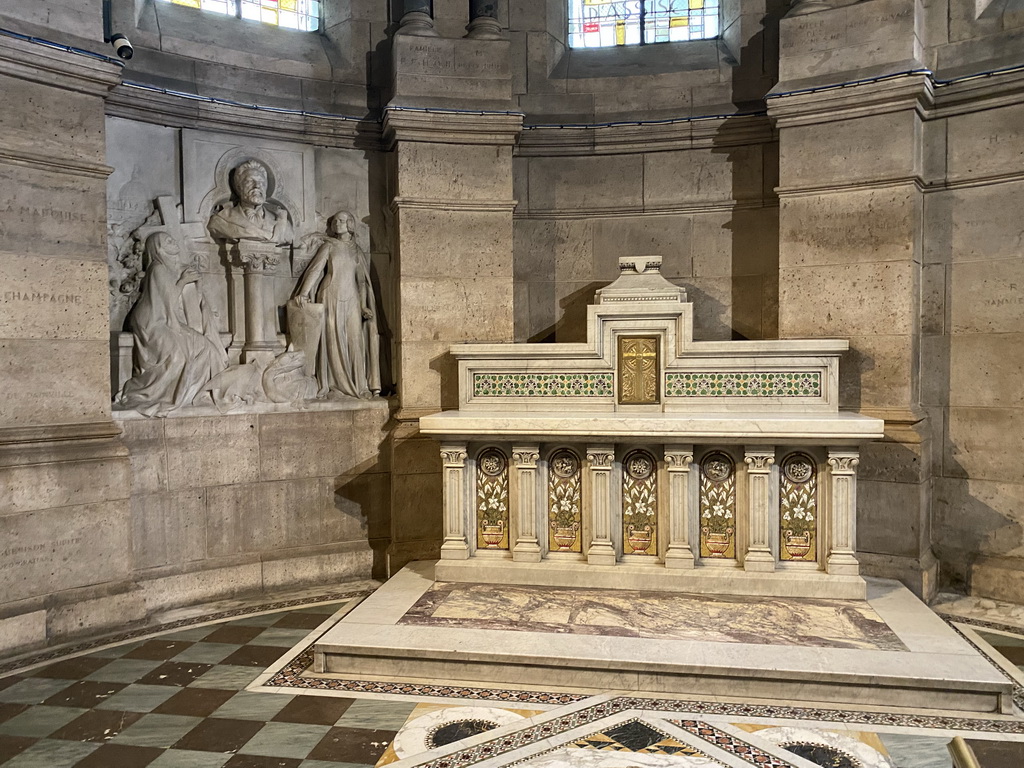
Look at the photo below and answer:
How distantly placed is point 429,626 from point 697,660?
169cm

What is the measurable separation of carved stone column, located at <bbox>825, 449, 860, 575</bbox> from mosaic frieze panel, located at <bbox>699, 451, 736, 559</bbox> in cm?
65

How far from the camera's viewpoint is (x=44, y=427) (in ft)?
17.6

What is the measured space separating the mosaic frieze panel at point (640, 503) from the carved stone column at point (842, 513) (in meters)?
1.21

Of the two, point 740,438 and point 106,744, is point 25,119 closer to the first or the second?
point 106,744

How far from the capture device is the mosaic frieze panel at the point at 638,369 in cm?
604

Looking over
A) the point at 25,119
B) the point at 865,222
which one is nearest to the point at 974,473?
the point at 865,222

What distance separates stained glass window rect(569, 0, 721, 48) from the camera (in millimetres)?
7641

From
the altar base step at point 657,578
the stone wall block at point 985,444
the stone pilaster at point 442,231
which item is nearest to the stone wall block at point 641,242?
the stone pilaster at point 442,231

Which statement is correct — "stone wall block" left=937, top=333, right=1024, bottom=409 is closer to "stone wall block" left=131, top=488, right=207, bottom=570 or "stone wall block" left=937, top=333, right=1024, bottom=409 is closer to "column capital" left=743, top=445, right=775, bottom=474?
"column capital" left=743, top=445, right=775, bottom=474

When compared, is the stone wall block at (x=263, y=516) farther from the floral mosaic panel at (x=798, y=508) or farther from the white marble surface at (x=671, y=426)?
the floral mosaic panel at (x=798, y=508)

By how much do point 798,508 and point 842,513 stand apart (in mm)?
290

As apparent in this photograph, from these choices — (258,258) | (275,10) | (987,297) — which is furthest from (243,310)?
(987,297)

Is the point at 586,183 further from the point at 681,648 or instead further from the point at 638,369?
the point at 681,648

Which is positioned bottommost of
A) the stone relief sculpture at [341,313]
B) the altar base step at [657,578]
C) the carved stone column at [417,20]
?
the altar base step at [657,578]
